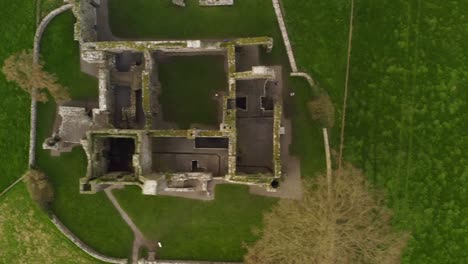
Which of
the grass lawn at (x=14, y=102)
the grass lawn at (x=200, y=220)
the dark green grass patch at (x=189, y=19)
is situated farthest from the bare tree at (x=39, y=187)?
the dark green grass patch at (x=189, y=19)

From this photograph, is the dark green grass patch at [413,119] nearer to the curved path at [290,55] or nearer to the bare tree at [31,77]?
the curved path at [290,55]

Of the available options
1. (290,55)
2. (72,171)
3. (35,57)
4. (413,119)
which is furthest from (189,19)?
(413,119)

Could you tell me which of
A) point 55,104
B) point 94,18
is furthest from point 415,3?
point 55,104

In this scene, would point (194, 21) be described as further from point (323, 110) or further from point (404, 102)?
point (404, 102)

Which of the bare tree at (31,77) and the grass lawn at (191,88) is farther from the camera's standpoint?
the grass lawn at (191,88)

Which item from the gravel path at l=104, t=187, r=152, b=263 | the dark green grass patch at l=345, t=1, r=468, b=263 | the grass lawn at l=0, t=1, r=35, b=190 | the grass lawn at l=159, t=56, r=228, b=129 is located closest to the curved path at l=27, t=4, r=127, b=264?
the grass lawn at l=0, t=1, r=35, b=190

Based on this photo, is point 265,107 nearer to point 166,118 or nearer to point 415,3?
point 166,118
